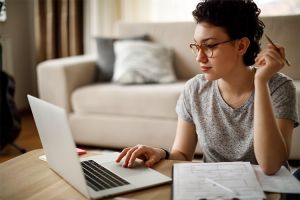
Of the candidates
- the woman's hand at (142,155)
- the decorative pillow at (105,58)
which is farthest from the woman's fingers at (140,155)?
the decorative pillow at (105,58)

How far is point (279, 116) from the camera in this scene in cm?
114

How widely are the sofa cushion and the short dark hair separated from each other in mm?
1265

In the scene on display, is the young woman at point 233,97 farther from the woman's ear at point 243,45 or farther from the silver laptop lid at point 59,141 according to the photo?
the silver laptop lid at point 59,141

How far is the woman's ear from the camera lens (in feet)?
4.01

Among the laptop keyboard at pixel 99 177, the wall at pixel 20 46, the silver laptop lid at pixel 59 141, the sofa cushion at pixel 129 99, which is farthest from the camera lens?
the wall at pixel 20 46

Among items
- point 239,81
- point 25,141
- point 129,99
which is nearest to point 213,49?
point 239,81

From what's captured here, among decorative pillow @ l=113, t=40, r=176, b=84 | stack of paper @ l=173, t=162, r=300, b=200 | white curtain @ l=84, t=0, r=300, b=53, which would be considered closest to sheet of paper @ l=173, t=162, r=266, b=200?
stack of paper @ l=173, t=162, r=300, b=200

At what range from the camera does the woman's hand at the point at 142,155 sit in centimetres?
101

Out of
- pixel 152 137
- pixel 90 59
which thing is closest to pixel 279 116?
pixel 152 137

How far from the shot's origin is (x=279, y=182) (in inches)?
35.0

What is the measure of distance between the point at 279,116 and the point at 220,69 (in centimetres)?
21

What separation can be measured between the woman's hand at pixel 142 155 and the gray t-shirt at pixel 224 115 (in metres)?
0.24

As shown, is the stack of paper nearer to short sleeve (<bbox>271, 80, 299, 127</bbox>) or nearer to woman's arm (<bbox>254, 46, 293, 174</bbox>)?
woman's arm (<bbox>254, 46, 293, 174</bbox>)

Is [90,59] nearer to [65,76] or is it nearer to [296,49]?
[65,76]
